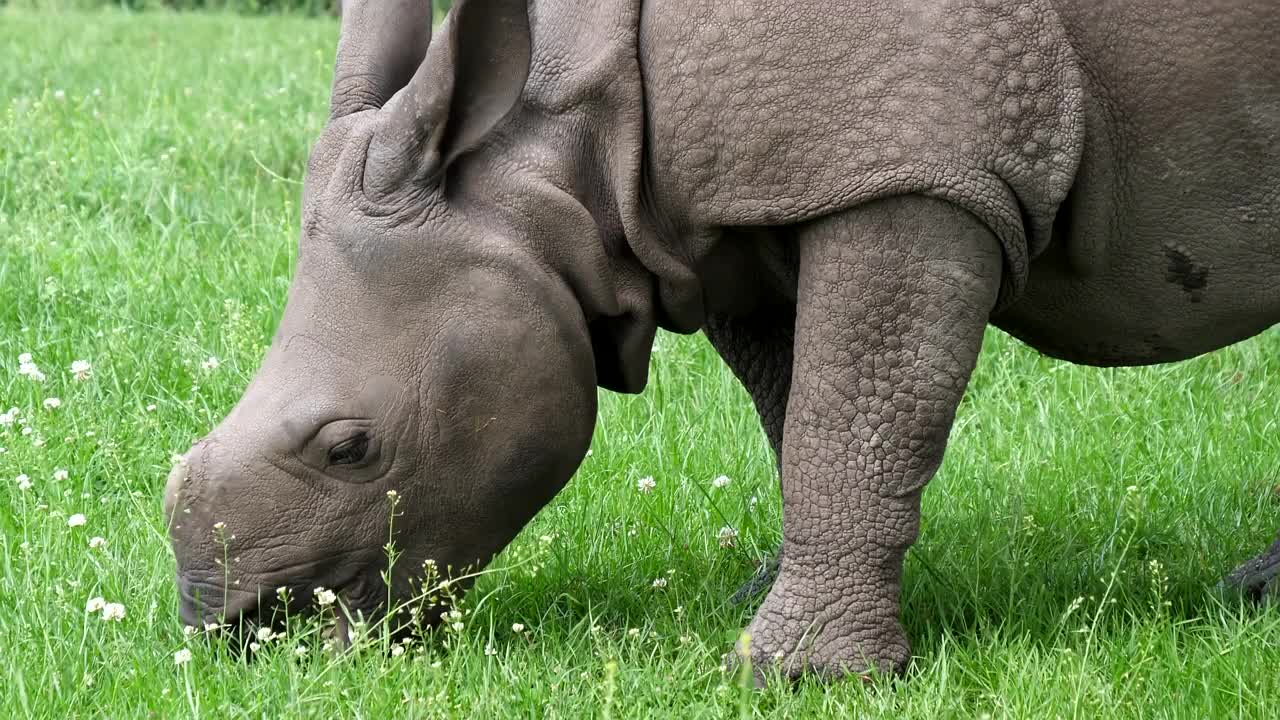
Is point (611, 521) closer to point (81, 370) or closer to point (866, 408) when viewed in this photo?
point (866, 408)

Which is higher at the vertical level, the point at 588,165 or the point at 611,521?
the point at 588,165

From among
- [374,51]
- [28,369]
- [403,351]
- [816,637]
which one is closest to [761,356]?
[816,637]

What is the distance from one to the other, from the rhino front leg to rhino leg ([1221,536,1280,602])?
1.09 meters

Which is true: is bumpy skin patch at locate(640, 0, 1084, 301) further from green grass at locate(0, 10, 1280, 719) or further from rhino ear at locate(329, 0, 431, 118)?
green grass at locate(0, 10, 1280, 719)

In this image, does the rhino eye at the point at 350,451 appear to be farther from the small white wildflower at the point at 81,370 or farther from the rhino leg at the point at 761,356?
the small white wildflower at the point at 81,370

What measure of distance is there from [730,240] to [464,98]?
0.65 m

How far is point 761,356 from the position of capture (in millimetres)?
4434

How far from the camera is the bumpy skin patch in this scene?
3381 millimetres

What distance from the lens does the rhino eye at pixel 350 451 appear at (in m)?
3.68

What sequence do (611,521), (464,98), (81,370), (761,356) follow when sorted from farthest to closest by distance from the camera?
(81,370)
(611,521)
(761,356)
(464,98)

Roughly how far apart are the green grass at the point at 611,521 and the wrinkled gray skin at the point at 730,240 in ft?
0.96

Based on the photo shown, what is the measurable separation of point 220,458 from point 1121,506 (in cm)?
261

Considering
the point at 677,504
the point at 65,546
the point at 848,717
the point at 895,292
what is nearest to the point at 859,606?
the point at 848,717

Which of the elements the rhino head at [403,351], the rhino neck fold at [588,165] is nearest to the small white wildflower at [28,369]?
the rhino head at [403,351]
